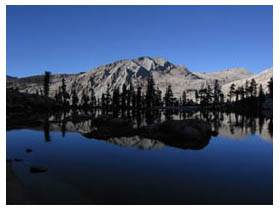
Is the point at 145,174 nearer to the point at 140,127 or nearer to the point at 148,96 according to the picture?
the point at 140,127

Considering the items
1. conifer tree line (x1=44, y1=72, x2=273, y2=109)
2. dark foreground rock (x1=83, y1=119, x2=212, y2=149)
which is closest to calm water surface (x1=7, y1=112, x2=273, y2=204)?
dark foreground rock (x1=83, y1=119, x2=212, y2=149)

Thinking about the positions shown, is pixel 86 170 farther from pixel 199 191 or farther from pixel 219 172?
pixel 219 172

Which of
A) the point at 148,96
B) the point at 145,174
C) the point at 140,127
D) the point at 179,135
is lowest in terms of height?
the point at 145,174

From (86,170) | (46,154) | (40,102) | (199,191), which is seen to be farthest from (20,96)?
(199,191)

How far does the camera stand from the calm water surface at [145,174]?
8.27 meters

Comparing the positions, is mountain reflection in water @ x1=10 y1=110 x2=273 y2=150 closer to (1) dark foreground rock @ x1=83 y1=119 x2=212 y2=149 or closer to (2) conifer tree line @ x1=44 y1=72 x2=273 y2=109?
(1) dark foreground rock @ x1=83 y1=119 x2=212 y2=149

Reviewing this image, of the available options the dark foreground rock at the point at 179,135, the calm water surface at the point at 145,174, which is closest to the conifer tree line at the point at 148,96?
the dark foreground rock at the point at 179,135

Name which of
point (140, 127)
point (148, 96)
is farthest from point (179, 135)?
point (148, 96)

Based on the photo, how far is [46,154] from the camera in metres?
15.0

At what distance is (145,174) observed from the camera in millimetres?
10906

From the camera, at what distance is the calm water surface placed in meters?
8.27
